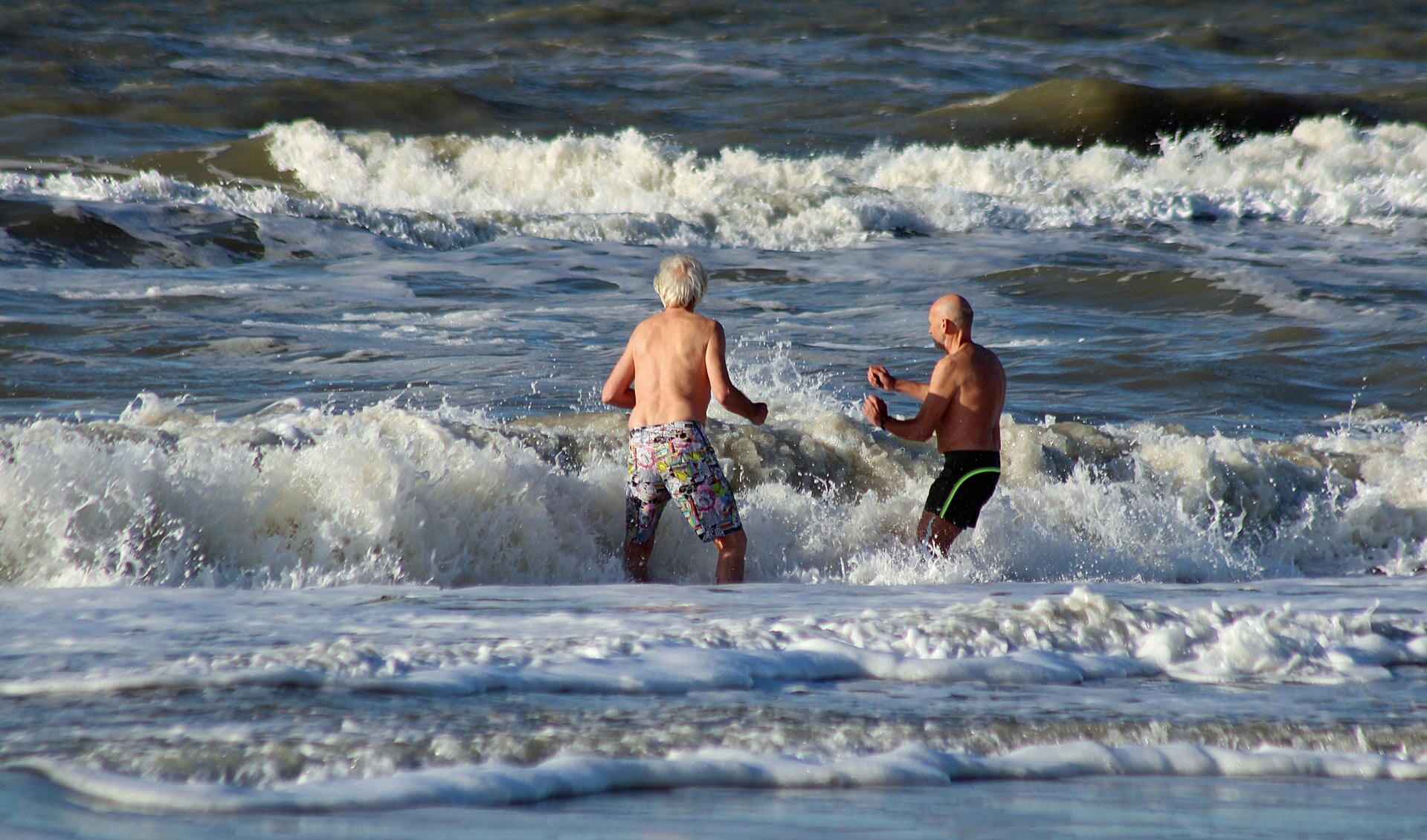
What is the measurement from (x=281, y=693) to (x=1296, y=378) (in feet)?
31.2

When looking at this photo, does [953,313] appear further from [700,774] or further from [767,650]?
[700,774]

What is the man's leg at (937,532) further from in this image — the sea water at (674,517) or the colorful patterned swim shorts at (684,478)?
the colorful patterned swim shorts at (684,478)

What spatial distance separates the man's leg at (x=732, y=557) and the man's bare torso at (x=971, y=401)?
1.03m

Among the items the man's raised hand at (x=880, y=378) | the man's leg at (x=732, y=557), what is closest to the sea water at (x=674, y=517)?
the man's leg at (x=732, y=557)

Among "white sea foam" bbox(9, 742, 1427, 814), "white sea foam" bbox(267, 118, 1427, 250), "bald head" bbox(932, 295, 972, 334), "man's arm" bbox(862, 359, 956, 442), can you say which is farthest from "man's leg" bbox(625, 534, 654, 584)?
"white sea foam" bbox(267, 118, 1427, 250)

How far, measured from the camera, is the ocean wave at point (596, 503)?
17.1 feet

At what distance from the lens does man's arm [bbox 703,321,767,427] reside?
525cm

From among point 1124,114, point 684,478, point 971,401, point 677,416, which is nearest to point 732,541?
point 684,478

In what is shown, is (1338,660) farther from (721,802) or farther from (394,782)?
(394,782)

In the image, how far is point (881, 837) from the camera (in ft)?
7.92

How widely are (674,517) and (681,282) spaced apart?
4.20ft

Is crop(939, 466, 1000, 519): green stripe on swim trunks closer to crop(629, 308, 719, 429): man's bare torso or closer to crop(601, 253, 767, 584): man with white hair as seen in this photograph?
crop(601, 253, 767, 584): man with white hair

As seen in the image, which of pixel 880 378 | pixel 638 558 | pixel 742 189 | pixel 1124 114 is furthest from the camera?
pixel 1124 114

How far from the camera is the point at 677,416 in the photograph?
5.50 m
